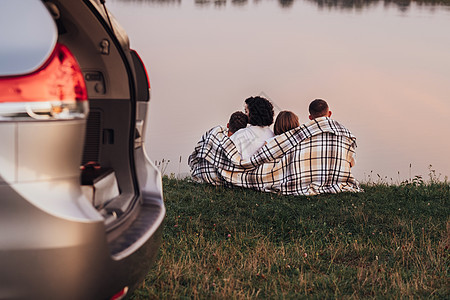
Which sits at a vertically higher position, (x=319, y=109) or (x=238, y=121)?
(x=319, y=109)

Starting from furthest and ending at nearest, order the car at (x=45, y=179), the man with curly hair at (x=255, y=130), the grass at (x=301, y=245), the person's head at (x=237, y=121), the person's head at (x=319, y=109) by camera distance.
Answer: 1. the person's head at (x=237, y=121)
2. the man with curly hair at (x=255, y=130)
3. the person's head at (x=319, y=109)
4. the grass at (x=301, y=245)
5. the car at (x=45, y=179)

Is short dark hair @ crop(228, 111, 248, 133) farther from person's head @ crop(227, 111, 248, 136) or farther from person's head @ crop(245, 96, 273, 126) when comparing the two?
person's head @ crop(245, 96, 273, 126)

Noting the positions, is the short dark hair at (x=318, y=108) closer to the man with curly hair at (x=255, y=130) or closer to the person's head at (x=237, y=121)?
the man with curly hair at (x=255, y=130)

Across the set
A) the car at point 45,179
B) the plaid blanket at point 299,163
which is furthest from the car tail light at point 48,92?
the plaid blanket at point 299,163

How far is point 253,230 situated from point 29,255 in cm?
367

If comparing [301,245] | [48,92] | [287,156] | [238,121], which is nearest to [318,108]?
[287,156]

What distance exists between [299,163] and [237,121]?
1209mm

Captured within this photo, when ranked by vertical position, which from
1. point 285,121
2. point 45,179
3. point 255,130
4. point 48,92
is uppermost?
point 48,92

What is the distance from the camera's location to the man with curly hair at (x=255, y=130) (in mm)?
8516

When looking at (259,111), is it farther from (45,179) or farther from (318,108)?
(45,179)

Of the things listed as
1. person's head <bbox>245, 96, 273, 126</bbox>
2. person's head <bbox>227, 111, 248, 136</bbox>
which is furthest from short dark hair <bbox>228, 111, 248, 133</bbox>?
person's head <bbox>245, 96, 273, 126</bbox>

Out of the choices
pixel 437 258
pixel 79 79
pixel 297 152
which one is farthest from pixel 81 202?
pixel 297 152

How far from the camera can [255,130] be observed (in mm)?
8594

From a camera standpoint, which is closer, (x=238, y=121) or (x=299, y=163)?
(x=299, y=163)
